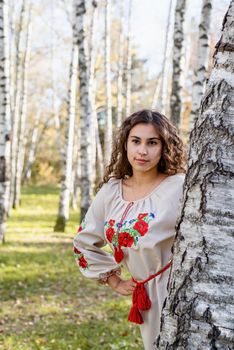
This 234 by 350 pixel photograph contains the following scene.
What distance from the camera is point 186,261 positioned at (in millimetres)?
1657

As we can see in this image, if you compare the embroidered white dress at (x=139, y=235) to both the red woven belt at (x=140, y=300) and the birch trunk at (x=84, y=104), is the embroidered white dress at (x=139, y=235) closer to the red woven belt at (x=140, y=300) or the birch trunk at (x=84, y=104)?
the red woven belt at (x=140, y=300)

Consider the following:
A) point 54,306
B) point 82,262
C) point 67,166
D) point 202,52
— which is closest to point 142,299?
point 82,262

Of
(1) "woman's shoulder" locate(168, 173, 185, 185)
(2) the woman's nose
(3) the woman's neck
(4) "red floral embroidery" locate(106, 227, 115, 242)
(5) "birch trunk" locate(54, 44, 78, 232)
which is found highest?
(2) the woman's nose

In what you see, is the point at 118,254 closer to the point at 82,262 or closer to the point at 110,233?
the point at 110,233

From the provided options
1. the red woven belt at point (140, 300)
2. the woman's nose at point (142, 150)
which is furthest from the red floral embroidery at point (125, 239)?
the woman's nose at point (142, 150)

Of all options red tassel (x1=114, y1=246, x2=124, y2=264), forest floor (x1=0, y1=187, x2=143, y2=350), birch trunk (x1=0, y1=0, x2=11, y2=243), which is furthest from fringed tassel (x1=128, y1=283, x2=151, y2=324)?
birch trunk (x1=0, y1=0, x2=11, y2=243)

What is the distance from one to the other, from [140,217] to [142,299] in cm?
42

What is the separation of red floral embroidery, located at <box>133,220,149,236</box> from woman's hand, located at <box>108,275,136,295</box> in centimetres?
35

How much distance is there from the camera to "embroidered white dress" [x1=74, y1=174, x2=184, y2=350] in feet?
7.80

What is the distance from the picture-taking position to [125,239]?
248 cm

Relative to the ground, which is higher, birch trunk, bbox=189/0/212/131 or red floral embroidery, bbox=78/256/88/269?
birch trunk, bbox=189/0/212/131

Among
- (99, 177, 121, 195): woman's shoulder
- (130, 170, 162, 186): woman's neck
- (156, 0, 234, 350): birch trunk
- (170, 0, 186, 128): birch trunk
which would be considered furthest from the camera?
(170, 0, 186, 128): birch trunk

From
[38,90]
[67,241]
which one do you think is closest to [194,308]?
[67,241]

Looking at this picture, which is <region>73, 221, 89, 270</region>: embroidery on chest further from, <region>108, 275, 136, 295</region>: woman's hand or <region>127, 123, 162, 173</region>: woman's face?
<region>127, 123, 162, 173</region>: woman's face
